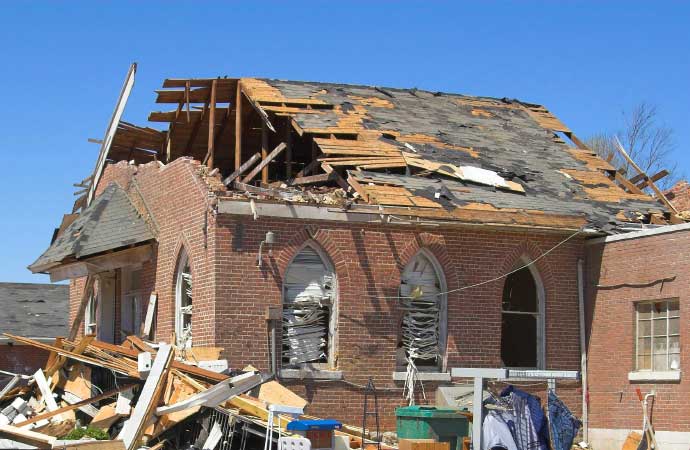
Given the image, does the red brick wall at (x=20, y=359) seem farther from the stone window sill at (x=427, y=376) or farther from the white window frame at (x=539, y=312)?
the white window frame at (x=539, y=312)

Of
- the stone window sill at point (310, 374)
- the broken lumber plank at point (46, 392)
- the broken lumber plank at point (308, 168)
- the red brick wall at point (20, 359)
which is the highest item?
the broken lumber plank at point (308, 168)

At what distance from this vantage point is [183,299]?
72.1 feet

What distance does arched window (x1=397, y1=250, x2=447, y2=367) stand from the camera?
21.2 metres

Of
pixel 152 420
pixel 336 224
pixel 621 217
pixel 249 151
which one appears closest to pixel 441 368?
pixel 336 224

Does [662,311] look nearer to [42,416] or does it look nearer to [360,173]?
[360,173]

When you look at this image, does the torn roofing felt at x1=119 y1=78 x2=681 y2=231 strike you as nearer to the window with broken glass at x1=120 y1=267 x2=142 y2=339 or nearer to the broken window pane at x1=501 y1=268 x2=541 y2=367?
the broken window pane at x1=501 y1=268 x2=541 y2=367

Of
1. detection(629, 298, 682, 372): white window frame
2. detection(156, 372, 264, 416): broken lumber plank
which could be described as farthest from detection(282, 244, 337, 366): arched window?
detection(629, 298, 682, 372): white window frame

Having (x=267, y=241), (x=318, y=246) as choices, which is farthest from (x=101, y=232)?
(x=318, y=246)

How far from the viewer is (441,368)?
70.1 feet

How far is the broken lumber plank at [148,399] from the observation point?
16.7 metres

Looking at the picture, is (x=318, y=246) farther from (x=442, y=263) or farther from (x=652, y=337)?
(x=652, y=337)

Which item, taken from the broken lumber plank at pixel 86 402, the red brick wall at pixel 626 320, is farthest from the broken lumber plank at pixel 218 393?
the red brick wall at pixel 626 320

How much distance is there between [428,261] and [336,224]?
2.01m

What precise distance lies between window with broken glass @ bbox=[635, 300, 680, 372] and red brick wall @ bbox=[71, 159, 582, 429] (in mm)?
1563
